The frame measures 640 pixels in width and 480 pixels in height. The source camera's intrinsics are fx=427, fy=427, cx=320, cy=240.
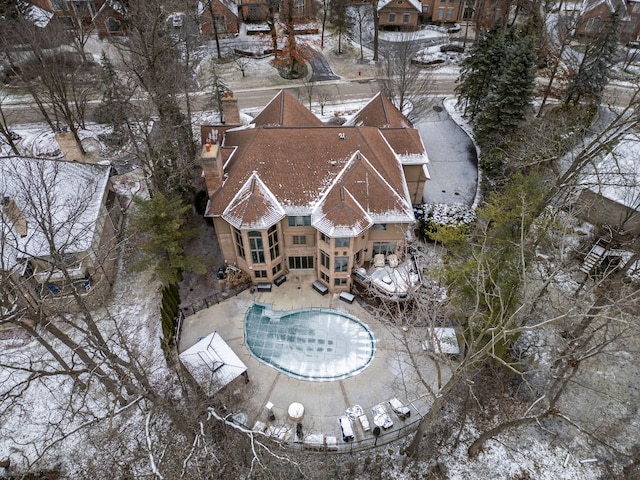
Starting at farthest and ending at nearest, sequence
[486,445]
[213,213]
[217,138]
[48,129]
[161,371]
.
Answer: [48,129] < [217,138] < [213,213] < [161,371] < [486,445]

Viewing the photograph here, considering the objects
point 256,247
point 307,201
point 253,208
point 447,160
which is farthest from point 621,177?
point 256,247

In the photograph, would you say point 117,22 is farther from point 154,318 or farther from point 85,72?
point 154,318

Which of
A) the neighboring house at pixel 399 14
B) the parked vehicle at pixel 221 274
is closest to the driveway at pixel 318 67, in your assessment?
the neighboring house at pixel 399 14

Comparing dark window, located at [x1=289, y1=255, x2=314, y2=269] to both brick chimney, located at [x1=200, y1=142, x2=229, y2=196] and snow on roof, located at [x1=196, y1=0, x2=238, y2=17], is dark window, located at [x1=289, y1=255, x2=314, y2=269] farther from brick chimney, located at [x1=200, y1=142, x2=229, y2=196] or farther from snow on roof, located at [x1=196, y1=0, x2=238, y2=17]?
snow on roof, located at [x1=196, y1=0, x2=238, y2=17]

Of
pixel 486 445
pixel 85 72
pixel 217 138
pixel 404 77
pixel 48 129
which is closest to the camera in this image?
pixel 486 445

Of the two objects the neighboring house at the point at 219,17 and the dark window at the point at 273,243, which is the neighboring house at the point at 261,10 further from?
the dark window at the point at 273,243

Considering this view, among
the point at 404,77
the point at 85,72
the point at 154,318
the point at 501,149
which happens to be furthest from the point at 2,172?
the point at 501,149
